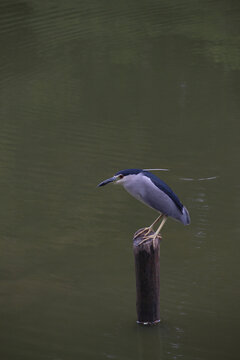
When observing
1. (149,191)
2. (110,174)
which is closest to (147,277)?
(149,191)

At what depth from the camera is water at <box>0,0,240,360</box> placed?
6.27 metres

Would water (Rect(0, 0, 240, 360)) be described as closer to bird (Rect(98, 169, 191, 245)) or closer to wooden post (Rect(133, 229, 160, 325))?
wooden post (Rect(133, 229, 160, 325))

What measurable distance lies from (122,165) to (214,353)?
4.59 m

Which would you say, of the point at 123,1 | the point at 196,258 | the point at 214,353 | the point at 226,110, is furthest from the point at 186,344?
the point at 123,1

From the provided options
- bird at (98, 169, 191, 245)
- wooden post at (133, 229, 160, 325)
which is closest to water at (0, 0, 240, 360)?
wooden post at (133, 229, 160, 325)

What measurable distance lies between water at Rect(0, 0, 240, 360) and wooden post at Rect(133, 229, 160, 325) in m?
0.18

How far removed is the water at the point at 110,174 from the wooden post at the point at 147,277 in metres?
0.18

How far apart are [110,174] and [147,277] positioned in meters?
Answer: 4.16

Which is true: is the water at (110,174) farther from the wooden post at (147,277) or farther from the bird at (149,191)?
the bird at (149,191)

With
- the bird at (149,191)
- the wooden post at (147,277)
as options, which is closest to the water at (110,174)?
the wooden post at (147,277)

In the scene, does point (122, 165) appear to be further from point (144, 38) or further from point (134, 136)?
point (144, 38)

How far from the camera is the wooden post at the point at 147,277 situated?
5.80 metres

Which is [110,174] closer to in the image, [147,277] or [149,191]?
[149,191]

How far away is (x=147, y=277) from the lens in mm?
5852
